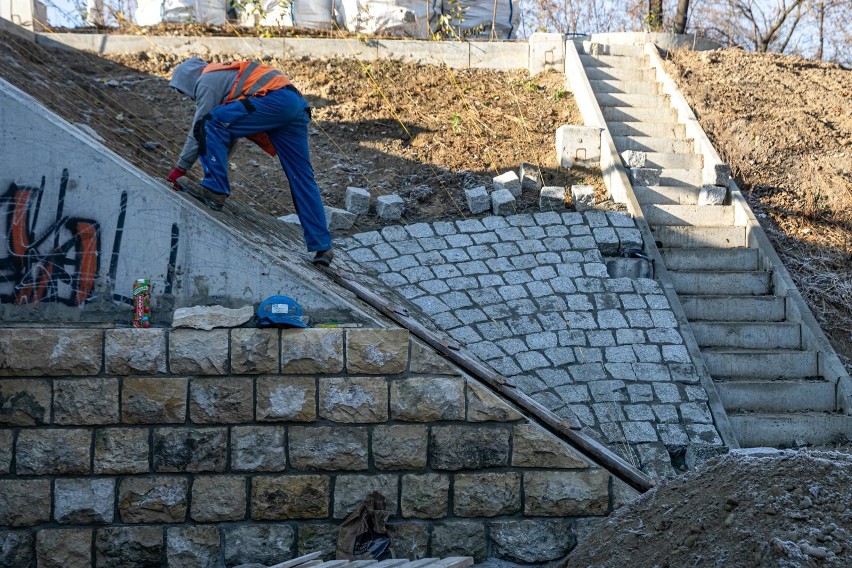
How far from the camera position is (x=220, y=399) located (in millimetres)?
6109

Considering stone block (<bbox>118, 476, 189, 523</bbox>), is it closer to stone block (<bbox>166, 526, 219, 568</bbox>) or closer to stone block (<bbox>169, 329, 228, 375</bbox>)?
stone block (<bbox>166, 526, 219, 568</bbox>)

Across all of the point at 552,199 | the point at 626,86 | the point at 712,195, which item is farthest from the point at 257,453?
Result: the point at 626,86

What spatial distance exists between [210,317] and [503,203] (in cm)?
468

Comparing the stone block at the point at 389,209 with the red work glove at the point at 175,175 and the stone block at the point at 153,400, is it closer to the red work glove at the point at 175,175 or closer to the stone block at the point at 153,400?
the red work glove at the point at 175,175

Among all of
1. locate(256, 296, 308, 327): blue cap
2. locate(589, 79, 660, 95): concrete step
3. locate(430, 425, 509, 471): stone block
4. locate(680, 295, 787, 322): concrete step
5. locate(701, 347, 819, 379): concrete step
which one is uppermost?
locate(589, 79, 660, 95): concrete step

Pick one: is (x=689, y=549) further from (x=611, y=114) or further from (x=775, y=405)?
(x=611, y=114)

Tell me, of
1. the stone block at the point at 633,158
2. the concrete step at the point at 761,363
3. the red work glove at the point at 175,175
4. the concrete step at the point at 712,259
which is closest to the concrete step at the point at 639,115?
the stone block at the point at 633,158

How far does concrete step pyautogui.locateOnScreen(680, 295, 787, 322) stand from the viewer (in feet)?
30.0

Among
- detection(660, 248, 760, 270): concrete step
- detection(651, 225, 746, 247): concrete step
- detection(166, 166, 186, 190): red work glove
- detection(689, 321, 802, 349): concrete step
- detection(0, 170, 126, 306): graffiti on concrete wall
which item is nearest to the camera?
detection(0, 170, 126, 306): graffiti on concrete wall

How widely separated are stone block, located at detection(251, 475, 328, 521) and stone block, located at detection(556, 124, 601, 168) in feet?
19.2

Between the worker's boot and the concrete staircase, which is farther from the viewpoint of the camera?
the concrete staircase

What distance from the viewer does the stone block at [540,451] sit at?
6234mm

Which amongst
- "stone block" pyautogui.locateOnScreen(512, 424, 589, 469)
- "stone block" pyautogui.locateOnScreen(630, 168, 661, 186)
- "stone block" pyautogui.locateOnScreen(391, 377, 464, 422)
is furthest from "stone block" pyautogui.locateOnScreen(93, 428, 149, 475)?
"stone block" pyautogui.locateOnScreen(630, 168, 661, 186)

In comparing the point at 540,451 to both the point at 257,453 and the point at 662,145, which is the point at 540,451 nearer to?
the point at 257,453
